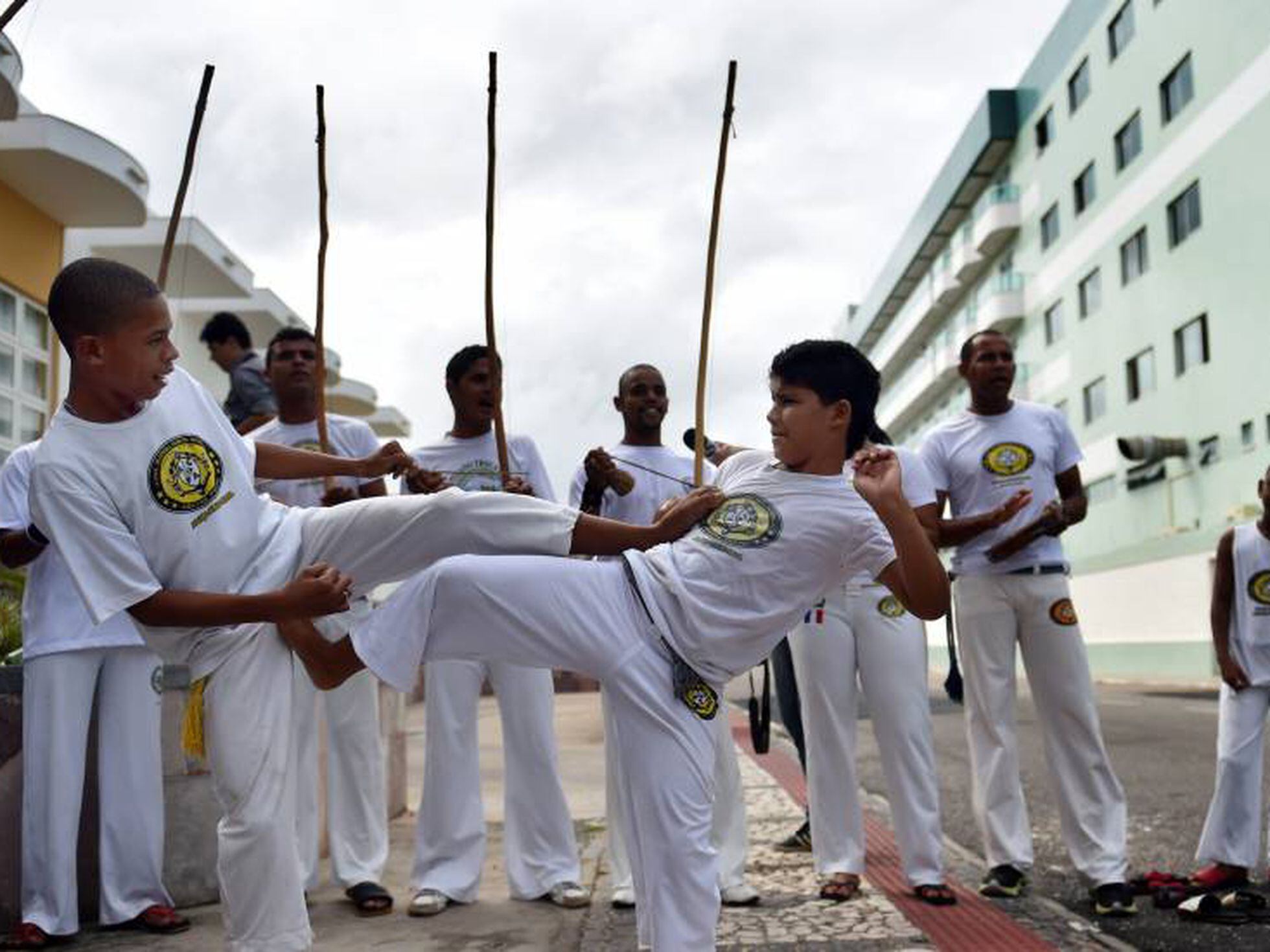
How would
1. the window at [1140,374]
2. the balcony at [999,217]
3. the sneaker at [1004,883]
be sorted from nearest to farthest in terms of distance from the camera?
the sneaker at [1004,883]
the window at [1140,374]
the balcony at [999,217]

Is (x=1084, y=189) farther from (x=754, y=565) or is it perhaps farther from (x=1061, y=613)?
(x=754, y=565)

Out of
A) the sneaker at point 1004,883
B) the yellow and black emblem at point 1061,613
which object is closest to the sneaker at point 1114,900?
the sneaker at point 1004,883

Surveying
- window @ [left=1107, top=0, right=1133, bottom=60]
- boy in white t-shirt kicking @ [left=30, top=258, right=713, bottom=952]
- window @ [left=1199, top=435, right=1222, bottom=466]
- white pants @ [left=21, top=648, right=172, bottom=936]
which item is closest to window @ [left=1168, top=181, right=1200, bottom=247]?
window @ [left=1199, top=435, right=1222, bottom=466]

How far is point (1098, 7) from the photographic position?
1272 inches

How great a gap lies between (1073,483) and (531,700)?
254cm

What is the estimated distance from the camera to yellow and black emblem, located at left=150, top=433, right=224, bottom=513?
3.52 metres

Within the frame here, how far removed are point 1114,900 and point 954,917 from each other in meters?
0.65

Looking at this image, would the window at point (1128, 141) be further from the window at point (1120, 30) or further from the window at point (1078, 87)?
the window at point (1078, 87)

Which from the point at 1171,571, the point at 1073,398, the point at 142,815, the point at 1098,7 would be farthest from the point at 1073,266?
the point at 142,815

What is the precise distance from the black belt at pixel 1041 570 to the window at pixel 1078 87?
30885 mm

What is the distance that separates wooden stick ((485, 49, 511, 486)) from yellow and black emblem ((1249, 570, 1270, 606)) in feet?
10.6

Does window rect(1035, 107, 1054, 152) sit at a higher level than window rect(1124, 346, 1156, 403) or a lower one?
higher

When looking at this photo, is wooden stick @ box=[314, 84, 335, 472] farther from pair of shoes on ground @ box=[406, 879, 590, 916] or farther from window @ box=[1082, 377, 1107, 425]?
window @ box=[1082, 377, 1107, 425]

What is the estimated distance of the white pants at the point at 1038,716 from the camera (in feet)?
17.2
